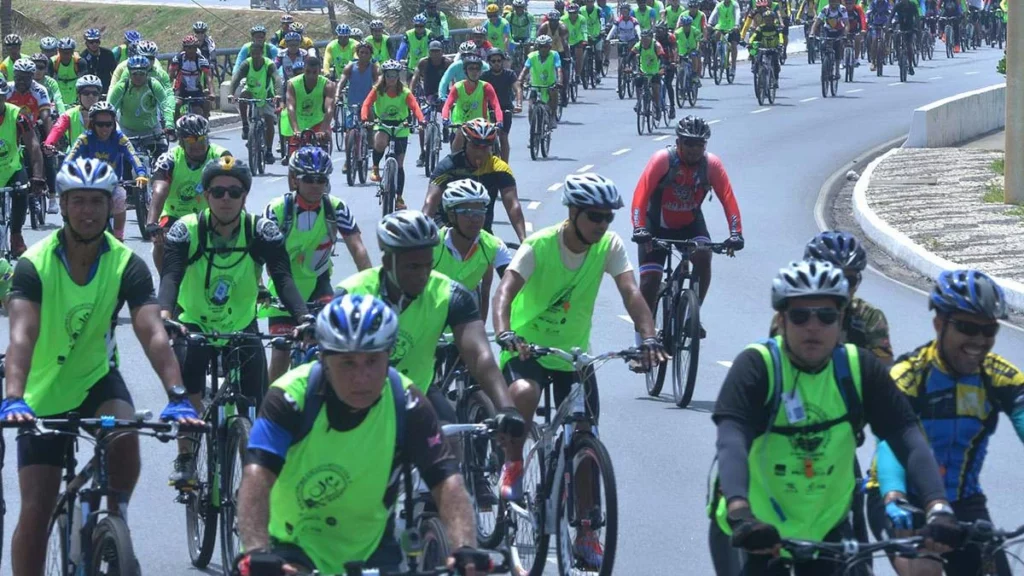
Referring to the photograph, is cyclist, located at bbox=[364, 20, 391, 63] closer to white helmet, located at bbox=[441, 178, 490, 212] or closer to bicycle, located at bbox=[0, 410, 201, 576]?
white helmet, located at bbox=[441, 178, 490, 212]

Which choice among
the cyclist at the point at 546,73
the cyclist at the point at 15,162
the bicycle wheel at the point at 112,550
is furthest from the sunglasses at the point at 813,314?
the cyclist at the point at 546,73

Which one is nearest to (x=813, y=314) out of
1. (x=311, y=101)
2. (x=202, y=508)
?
(x=202, y=508)

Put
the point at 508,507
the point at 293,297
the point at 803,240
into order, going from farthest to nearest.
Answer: the point at 803,240, the point at 293,297, the point at 508,507

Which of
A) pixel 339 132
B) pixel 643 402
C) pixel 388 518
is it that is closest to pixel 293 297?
pixel 388 518

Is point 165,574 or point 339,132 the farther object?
point 339,132

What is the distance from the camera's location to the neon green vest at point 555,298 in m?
9.20

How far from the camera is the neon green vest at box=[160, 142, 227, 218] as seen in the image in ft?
42.9

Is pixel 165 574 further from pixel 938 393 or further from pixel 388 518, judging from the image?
pixel 938 393

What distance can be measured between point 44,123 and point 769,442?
1691 centimetres

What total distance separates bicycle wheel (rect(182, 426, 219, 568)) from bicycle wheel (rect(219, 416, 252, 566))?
A: 0.09 meters

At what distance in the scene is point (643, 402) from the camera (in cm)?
1316

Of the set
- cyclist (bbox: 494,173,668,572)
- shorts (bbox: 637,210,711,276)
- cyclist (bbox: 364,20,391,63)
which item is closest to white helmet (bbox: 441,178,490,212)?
cyclist (bbox: 494,173,668,572)

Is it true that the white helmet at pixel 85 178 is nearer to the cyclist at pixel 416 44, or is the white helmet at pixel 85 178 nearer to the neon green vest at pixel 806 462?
the neon green vest at pixel 806 462

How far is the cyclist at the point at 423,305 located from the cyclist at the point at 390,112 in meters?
14.3
